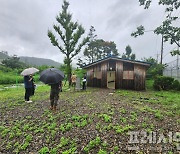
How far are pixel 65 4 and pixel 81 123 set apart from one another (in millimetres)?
15998

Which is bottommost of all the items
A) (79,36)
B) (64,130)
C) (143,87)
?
(64,130)

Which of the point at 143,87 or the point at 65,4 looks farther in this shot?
the point at 65,4

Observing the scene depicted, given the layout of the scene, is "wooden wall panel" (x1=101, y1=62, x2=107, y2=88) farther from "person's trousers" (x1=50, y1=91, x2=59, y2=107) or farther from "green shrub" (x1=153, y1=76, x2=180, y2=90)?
"person's trousers" (x1=50, y1=91, x2=59, y2=107)

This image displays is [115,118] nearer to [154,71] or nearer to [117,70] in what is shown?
[117,70]

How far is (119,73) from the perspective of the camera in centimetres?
1422

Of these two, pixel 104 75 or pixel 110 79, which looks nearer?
pixel 104 75

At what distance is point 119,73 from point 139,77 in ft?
6.30

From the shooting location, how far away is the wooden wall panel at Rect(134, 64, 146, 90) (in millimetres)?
13617

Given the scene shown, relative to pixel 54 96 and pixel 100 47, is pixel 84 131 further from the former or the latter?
pixel 100 47

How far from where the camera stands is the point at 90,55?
3888 cm

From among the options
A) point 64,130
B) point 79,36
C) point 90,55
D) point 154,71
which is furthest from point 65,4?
point 90,55

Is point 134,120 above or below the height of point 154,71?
below

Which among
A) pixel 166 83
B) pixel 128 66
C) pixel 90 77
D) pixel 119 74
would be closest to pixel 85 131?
pixel 119 74

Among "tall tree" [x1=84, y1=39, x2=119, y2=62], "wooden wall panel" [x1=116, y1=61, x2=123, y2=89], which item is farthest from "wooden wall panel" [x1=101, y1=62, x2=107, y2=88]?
"tall tree" [x1=84, y1=39, x2=119, y2=62]
